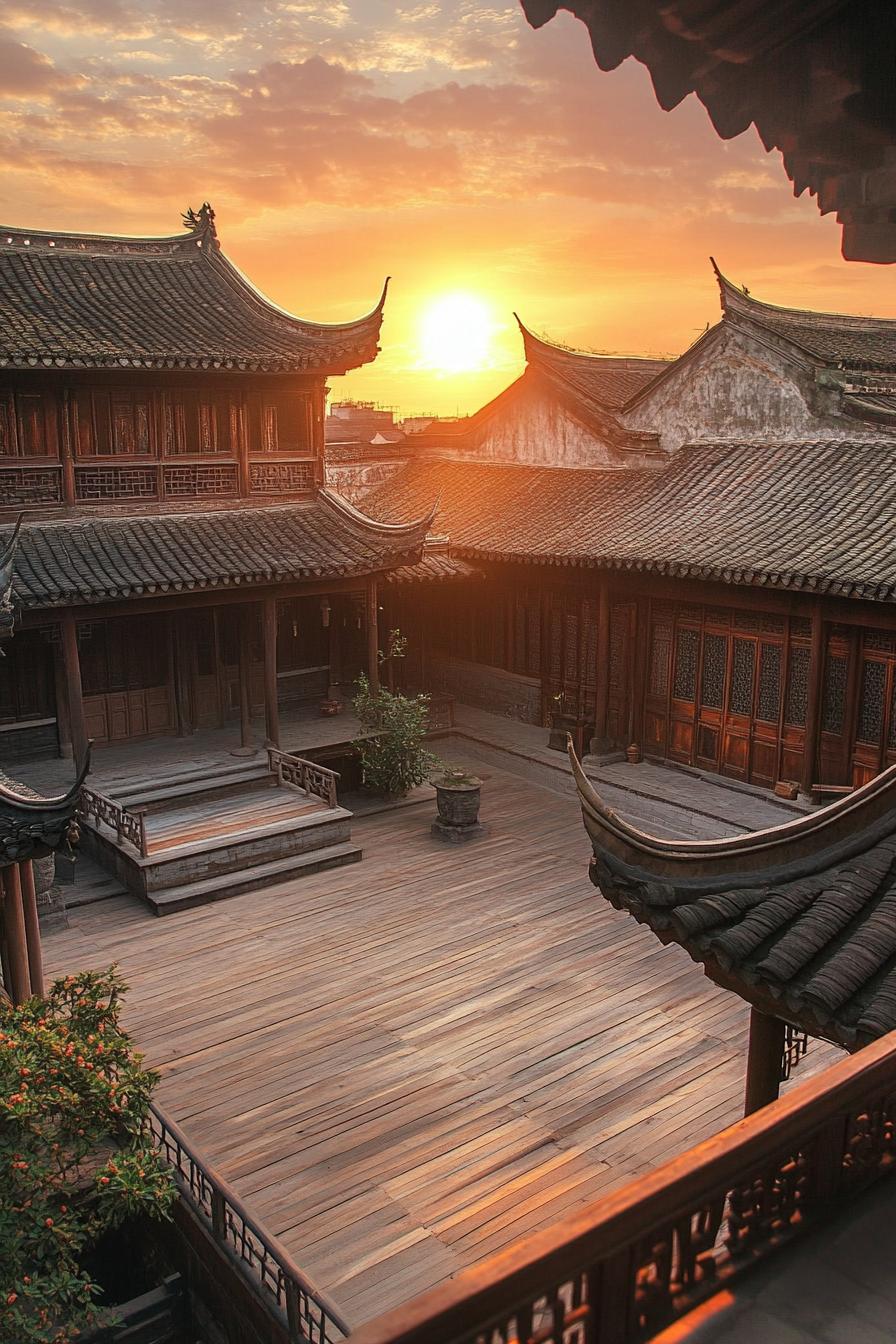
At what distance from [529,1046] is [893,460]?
8.76 meters

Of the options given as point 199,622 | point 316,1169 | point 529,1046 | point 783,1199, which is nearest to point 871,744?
point 529,1046

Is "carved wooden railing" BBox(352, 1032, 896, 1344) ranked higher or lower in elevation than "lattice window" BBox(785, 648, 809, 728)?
higher

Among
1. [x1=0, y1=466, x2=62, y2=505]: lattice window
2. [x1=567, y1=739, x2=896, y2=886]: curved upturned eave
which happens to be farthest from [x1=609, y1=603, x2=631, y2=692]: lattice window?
[x1=567, y1=739, x2=896, y2=886]: curved upturned eave

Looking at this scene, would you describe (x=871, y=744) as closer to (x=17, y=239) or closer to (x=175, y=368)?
(x=175, y=368)

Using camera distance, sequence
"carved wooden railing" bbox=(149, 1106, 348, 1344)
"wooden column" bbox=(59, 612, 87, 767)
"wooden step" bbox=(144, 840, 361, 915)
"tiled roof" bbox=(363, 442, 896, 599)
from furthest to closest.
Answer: "wooden column" bbox=(59, 612, 87, 767) → "tiled roof" bbox=(363, 442, 896, 599) → "wooden step" bbox=(144, 840, 361, 915) → "carved wooden railing" bbox=(149, 1106, 348, 1344)

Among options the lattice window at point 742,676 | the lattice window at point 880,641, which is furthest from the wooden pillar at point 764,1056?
the lattice window at point 742,676

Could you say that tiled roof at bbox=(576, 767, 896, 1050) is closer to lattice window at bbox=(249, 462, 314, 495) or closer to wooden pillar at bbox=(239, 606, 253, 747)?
wooden pillar at bbox=(239, 606, 253, 747)

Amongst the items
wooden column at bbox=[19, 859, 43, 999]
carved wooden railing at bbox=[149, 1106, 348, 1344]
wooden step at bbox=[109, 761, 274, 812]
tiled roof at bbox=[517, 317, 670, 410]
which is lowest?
carved wooden railing at bbox=[149, 1106, 348, 1344]

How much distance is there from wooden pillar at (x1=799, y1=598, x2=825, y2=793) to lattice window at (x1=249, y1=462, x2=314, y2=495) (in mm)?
7517

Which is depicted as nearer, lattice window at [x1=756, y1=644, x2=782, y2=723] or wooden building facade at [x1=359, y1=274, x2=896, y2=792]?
wooden building facade at [x1=359, y1=274, x2=896, y2=792]

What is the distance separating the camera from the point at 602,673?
15898 mm

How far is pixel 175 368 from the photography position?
44.4 feet

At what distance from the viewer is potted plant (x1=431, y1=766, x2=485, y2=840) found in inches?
527

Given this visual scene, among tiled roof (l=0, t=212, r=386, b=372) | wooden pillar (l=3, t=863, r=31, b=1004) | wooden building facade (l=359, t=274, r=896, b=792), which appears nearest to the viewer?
wooden pillar (l=3, t=863, r=31, b=1004)
